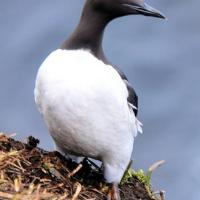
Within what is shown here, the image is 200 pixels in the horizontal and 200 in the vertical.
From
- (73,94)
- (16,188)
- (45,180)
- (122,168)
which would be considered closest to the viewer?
(16,188)

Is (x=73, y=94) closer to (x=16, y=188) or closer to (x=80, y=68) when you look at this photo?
(x=80, y=68)

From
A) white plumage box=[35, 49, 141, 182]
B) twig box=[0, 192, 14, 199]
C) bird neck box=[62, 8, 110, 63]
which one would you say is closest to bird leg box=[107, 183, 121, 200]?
white plumage box=[35, 49, 141, 182]

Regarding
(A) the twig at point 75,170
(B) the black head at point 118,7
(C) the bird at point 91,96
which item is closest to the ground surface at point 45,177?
(A) the twig at point 75,170

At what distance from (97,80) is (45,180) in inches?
25.3

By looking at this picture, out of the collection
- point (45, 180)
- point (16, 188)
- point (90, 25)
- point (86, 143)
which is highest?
point (90, 25)

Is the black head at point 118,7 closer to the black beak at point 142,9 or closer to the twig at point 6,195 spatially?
the black beak at point 142,9

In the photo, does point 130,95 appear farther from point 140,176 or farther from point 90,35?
point 140,176

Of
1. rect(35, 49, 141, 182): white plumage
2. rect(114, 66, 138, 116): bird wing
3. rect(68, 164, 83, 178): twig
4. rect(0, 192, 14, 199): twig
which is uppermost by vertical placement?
rect(114, 66, 138, 116): bird wing

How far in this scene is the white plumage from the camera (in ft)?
14.5

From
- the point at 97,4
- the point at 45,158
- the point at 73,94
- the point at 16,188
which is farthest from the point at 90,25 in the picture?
the point at 16,188

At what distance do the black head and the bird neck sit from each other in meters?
0.03

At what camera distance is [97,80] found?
4430mm

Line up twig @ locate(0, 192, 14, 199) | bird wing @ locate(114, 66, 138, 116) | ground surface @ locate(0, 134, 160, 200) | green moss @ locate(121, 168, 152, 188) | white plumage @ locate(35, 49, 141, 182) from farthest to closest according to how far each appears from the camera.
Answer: green moss @ locate(121, 168, 152, 188), bird wing @ locate(114, 66, 138, 116), white plumage @ locate(35, 49, 141, 182), ground surface @ locate(0, 134, 160, 200), twig @ locate(0, 192, 14, 199)

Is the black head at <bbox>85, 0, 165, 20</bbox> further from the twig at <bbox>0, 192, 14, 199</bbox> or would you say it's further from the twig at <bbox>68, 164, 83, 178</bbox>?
the twig at <bbox>0, 192, 14, 199</bbox>
